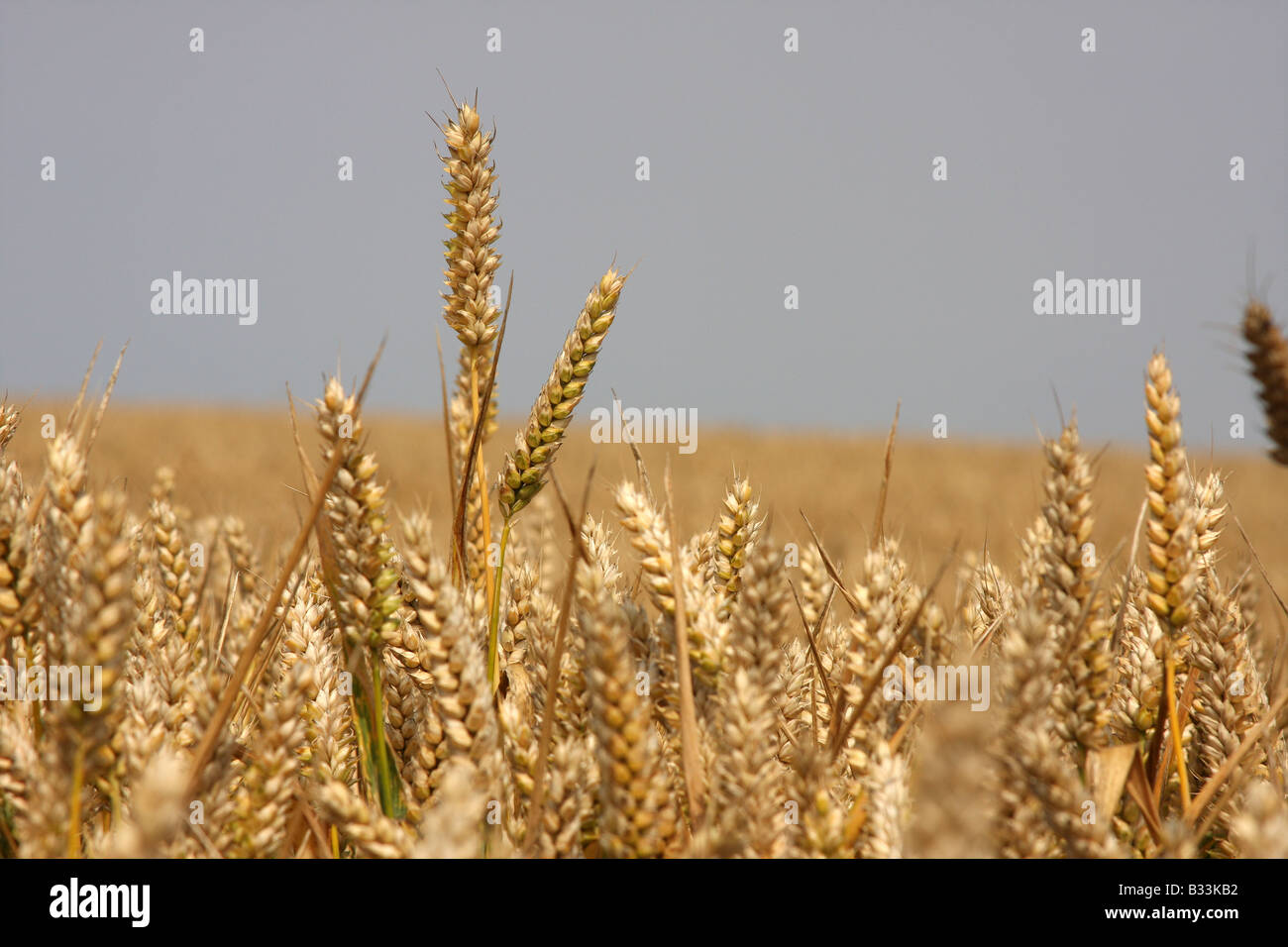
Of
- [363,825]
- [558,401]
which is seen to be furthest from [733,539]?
[363,825]

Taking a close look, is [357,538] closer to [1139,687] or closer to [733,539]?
Answer: [733,539]

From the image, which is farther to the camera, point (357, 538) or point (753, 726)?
→ point (357, 538)

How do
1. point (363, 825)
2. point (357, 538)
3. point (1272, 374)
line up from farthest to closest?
point (1272, 374), point (357, 538), point (363, 825)

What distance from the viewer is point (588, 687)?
→ 1.32 meters

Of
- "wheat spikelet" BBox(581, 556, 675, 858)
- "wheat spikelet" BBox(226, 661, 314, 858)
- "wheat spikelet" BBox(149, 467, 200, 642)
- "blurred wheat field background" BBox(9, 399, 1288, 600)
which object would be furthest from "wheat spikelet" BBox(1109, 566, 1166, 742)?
"blurred wheat field background" BBox(9, 399, 1288, 600)

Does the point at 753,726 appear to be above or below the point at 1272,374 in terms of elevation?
below

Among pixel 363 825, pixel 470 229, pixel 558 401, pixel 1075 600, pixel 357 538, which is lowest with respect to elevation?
pixel 363 825

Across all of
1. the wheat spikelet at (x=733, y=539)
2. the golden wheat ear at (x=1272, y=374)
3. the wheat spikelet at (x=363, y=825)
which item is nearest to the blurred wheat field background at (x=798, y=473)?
the golden wheat ear at (x=1272, y=374)

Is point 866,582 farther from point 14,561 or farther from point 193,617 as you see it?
point 193,617

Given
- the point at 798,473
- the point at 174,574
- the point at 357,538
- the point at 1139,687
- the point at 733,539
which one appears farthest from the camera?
the point at 798,473

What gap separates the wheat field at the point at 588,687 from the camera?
0.99 m

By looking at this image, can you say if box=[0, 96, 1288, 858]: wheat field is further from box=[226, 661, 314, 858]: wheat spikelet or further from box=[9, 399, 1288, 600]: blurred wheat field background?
box=[9, 399, 1288, 600]: blurred wheat field background

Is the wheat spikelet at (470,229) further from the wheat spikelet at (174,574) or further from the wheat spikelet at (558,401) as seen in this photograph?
the wheat spikelet at (174,574)
